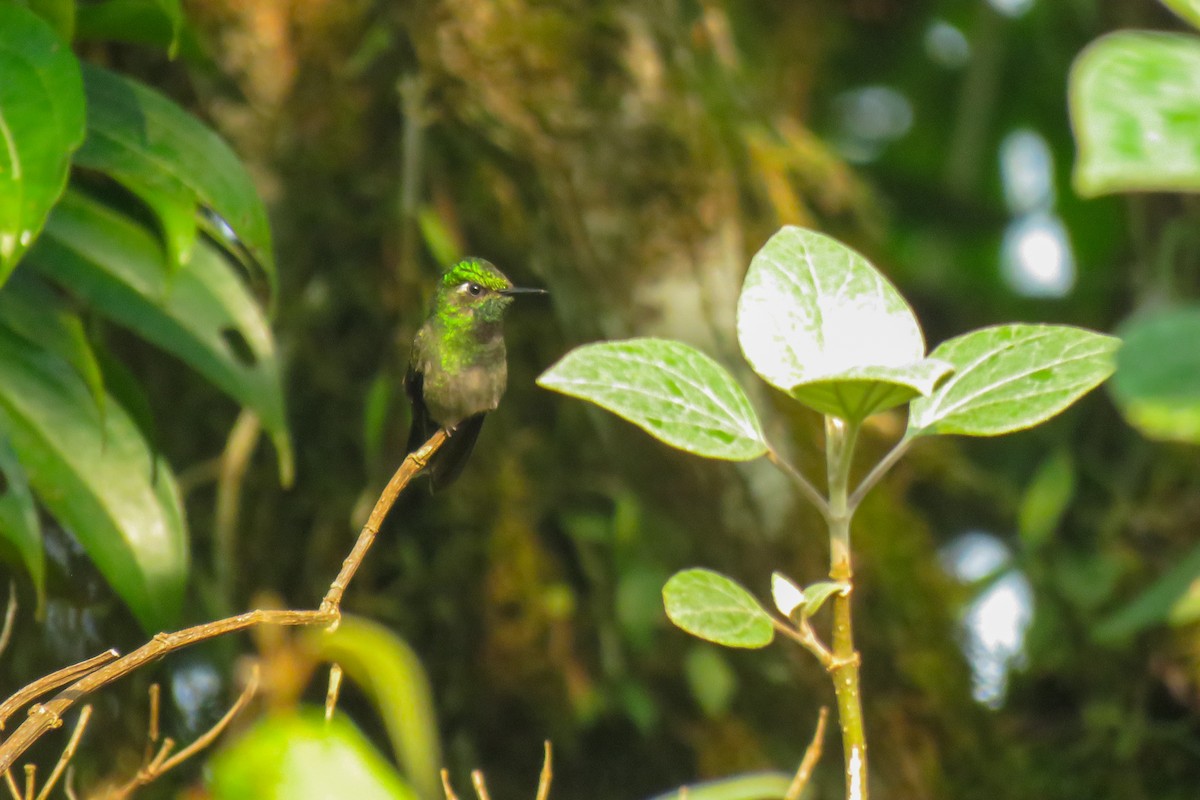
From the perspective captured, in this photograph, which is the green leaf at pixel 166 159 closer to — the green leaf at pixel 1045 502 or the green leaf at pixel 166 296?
the green leaf at pixel 166 296

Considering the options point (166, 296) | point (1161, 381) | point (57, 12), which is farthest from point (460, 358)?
point (1161, 381)

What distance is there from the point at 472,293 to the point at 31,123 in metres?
0.99

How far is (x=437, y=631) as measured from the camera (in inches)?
122

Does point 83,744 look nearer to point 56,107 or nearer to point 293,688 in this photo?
point 56,107

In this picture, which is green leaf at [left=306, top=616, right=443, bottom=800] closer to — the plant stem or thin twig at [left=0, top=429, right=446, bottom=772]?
thin twig at [left=0, top=429, right=446, bottom=772]

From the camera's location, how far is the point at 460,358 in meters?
2.43

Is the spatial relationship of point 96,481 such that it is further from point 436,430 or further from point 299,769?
point 299,769

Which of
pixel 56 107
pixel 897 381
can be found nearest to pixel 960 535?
pixel 56 107

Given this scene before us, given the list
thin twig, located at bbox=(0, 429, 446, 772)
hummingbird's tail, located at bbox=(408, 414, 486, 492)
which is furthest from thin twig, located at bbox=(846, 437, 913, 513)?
hummingbird's tail, located at bbox=(408, 414, 486, 492)

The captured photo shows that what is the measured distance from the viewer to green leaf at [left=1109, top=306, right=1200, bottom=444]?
656mm

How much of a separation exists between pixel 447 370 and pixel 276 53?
3.62 ft

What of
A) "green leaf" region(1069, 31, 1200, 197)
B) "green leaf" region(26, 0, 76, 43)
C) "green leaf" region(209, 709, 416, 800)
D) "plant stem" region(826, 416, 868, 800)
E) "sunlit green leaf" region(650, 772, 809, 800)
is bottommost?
"sunlit green leaf" region(650, 772, 809, 800)

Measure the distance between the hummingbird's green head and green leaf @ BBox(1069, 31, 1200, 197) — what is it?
1.71 m

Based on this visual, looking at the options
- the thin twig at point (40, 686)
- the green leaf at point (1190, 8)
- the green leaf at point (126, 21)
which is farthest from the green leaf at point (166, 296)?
the green leaf at point (1190, 8)
